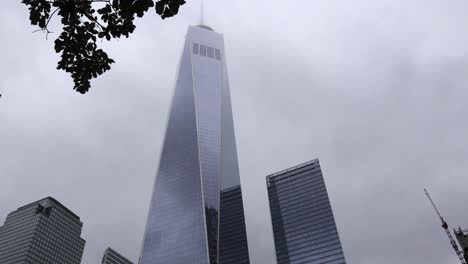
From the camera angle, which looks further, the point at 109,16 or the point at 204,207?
the point at 204,207

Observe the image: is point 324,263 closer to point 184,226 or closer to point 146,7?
point 184,226

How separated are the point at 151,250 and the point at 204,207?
1416 inches

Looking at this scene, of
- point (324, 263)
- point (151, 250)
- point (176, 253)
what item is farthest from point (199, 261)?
point (324, 263)

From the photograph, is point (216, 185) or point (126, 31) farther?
point (216, 185)

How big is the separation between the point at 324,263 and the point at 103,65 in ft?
663

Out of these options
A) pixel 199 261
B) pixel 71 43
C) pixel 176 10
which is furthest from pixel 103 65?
pixel 199 261

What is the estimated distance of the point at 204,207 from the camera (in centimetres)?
18825

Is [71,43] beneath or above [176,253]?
beneath

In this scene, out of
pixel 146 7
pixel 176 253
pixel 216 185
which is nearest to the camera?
pixel 146 7

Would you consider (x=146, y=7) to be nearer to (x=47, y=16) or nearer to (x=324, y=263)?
(x=47, y=16)

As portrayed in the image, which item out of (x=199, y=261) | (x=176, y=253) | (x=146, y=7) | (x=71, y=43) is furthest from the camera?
(x=176, y=253)

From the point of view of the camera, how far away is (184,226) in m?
190

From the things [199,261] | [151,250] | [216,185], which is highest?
[216,185]

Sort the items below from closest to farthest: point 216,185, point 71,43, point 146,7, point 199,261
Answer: point 146,7
point 71,43
point 199,261
point 216,185
